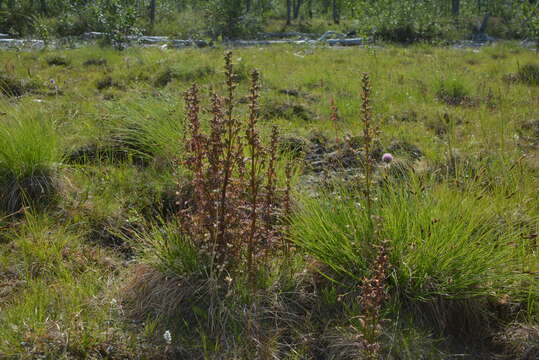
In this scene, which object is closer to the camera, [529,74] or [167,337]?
[167,337]

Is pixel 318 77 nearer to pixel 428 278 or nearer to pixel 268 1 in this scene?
pixel 428 278

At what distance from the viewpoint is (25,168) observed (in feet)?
12.4

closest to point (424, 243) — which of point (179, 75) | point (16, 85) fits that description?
point (179, 75)

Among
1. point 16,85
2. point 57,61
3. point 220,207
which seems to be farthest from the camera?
point 57,61

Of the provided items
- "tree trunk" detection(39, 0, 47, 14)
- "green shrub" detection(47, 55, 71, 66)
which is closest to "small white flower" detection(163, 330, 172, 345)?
"green shrub" detection(47, 55, 71, 66)

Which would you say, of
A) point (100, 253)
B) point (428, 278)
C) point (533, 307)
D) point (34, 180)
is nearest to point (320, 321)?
point (428, 278)

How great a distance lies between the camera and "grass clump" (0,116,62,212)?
12.2ft

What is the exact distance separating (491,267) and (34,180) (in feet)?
10.4

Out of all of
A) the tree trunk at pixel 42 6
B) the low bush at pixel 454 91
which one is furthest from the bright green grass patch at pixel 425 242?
the tree trunk at pixel 42 6

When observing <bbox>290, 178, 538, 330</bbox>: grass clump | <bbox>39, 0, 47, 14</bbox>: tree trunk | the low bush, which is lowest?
<bbox>290, 178, 538, 330</bbox>: grass clump

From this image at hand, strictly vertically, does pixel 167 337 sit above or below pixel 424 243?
below

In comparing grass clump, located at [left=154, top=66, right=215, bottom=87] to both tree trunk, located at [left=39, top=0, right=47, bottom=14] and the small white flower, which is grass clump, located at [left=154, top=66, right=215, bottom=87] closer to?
the small white flower

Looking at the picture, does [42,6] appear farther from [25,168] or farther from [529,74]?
[25,168]

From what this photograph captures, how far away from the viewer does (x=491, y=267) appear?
106 inches
